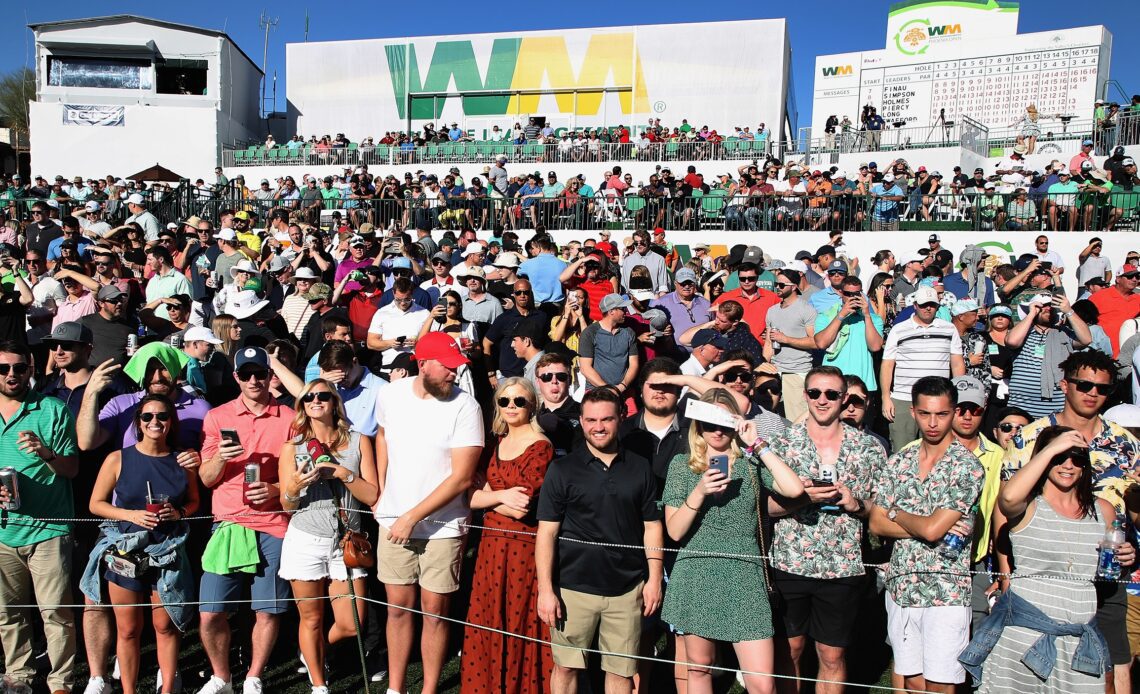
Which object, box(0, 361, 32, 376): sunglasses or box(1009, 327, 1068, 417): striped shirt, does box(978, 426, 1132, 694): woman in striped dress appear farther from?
box(0, 361, 32, 376): sunglasses

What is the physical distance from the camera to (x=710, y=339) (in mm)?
6418

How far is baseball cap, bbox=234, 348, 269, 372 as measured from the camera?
5.01 metres

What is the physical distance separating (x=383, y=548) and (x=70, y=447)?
1.95 m

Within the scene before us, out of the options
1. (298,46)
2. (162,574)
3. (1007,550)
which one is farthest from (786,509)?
(298,46)

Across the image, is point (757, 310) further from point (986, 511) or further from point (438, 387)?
point (438, 387)

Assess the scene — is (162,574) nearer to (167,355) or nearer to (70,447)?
(70,447)

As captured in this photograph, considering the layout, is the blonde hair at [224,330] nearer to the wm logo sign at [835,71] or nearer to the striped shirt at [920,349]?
the striped shirt at [920,349]

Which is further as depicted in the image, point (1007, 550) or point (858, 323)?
point (858, 323)

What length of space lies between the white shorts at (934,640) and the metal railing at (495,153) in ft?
73.0

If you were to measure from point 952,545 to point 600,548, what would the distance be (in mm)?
1629

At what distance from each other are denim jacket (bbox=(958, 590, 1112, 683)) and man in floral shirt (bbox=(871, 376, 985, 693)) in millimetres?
145

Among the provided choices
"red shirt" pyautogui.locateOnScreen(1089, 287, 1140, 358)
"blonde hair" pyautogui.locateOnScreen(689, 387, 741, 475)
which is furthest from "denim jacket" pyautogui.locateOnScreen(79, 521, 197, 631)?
"red shirt" pyautogui.locateOnScreen(1089, 287, 1140, 358)

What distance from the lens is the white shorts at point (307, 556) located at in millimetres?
4715

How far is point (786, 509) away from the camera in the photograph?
13.7ft
